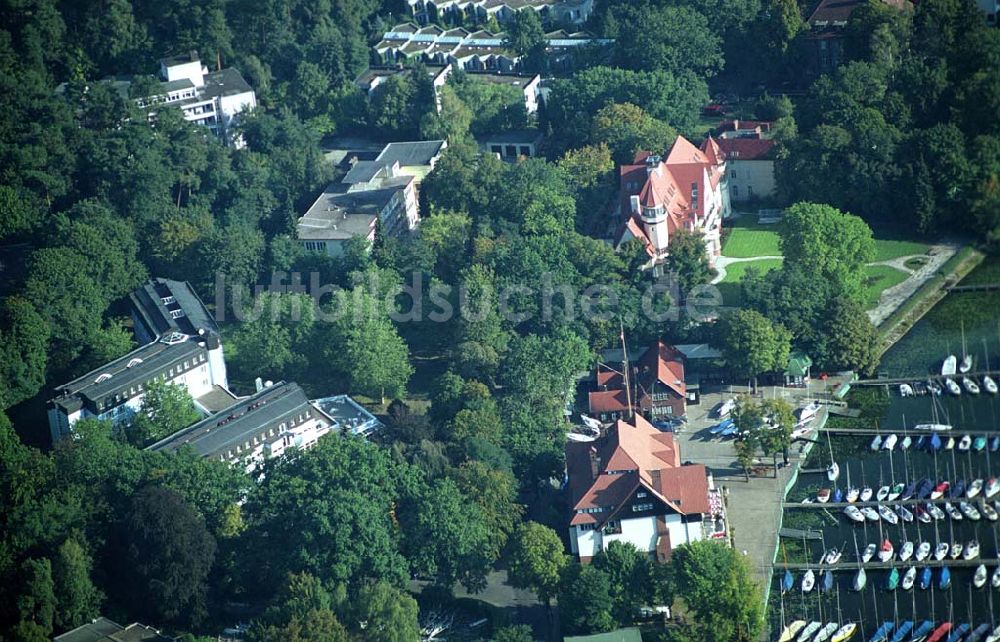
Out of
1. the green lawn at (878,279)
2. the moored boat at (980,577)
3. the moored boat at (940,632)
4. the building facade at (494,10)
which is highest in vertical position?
the building facade at (494,10)

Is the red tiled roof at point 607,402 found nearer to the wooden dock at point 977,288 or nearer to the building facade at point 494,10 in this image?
the wooden dock at point 977,288

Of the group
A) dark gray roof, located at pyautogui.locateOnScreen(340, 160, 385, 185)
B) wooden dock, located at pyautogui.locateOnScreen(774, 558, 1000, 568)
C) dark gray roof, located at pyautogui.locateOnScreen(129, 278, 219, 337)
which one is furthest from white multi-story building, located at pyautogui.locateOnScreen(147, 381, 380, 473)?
wooden dock, located at pyautogui.locateOnScreen(774, 558, 1000, 568)

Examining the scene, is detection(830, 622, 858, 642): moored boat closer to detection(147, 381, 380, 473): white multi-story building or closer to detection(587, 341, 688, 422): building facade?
detection(587, 341, 688, 422): building facade

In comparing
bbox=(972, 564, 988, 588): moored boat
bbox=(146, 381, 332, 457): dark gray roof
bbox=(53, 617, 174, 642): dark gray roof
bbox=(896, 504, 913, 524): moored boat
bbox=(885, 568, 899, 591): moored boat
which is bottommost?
bbox=(885, 568, 899, 591): moored boat

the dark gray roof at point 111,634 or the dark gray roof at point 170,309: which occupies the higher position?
the dark gray roof at point 170,309

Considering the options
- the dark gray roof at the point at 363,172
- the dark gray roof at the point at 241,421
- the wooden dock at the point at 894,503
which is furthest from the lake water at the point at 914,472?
the dark gray roof at the point at 363,172

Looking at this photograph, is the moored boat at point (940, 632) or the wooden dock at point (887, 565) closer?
the moored boat at point (940, 632)

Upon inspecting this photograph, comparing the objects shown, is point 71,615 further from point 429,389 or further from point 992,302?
point 992,302

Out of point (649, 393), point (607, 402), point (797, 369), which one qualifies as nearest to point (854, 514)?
point (797, 369)
